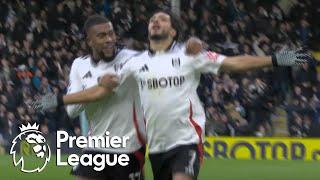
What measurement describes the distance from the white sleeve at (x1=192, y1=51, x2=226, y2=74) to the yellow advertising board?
10.9 m

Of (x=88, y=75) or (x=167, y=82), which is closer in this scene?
(x=167, y=82)

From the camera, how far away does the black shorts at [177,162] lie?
6.04 meters

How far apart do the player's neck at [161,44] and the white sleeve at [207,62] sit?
237 millimetres

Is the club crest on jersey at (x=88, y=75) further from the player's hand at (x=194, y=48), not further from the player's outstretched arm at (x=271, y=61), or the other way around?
the player's outstretched arm at (x=271, y=61)

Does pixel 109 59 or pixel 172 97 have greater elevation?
pixel 109 59

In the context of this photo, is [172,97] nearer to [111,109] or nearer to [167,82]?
[167,82]

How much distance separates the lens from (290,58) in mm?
5871

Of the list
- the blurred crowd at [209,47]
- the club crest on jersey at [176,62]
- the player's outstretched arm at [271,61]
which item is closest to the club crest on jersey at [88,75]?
the club crest on jersey at [176,62]

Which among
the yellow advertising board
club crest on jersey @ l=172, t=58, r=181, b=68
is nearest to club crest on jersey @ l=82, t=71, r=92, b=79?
club crest on jersey @ l=172, t=58, r=181, b=68

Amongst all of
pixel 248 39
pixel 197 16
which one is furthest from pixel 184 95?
pixel 197 16

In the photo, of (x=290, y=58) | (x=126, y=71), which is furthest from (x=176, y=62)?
(x=290, y=58)

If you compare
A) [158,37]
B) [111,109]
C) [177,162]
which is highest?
[158,37]

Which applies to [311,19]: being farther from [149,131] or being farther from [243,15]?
[149,131]

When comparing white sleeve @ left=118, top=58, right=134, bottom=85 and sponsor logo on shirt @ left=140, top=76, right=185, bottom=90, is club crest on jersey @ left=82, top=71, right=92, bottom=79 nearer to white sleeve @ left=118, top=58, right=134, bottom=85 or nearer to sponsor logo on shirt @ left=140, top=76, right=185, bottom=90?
white sleeve @ left=118, top=58, right=134, bottom=85
